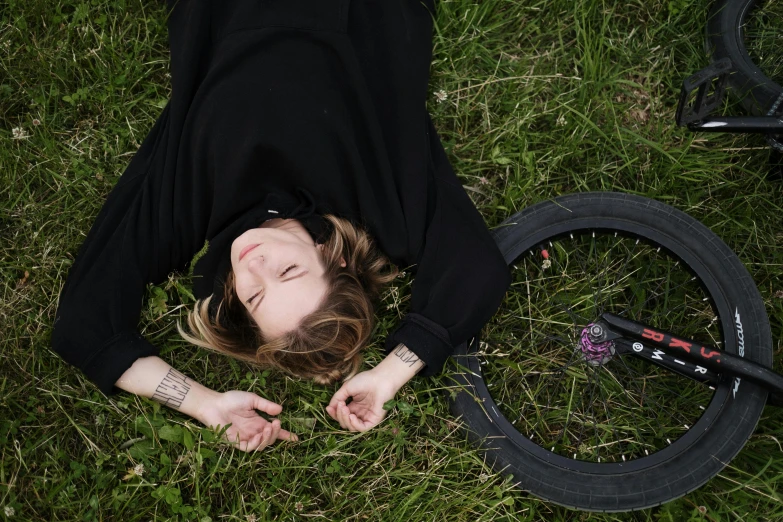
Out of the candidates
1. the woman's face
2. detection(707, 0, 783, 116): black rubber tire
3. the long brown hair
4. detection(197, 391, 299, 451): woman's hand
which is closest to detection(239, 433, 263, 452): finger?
detection(197, 391, 299, 451): woman's hand

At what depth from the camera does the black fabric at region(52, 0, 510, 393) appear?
3400mm

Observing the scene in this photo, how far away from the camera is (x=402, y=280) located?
12.7 feet

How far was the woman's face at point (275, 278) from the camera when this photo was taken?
313cm

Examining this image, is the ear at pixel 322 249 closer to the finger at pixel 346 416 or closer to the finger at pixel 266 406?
the finger at pixel 346 416

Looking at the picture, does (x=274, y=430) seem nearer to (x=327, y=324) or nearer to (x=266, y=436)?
(x=266, y=436)

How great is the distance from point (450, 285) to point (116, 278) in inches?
66.7

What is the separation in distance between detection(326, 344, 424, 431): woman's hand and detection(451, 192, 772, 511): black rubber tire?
32cm

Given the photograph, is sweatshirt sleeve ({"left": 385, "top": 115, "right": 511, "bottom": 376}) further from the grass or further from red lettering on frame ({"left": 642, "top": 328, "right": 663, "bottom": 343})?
red lettering on frame ({"left": 642, "top": 328, "right": 663, "bottom": 343})

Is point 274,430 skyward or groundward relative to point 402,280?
groundward

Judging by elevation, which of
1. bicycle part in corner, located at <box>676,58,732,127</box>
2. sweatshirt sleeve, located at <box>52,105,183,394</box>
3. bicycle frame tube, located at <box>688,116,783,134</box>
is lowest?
sweatshirt sleeve, located at <box>52,105,183,394</box>

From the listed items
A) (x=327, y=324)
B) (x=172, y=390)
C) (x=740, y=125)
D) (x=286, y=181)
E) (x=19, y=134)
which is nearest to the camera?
(x=327, y=324)

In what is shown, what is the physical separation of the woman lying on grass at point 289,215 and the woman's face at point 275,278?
4 centimetres

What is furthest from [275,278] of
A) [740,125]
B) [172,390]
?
[740,125]

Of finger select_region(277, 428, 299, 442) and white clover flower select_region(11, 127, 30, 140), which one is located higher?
white clover flower select_region(11, 127, 30, 140)
